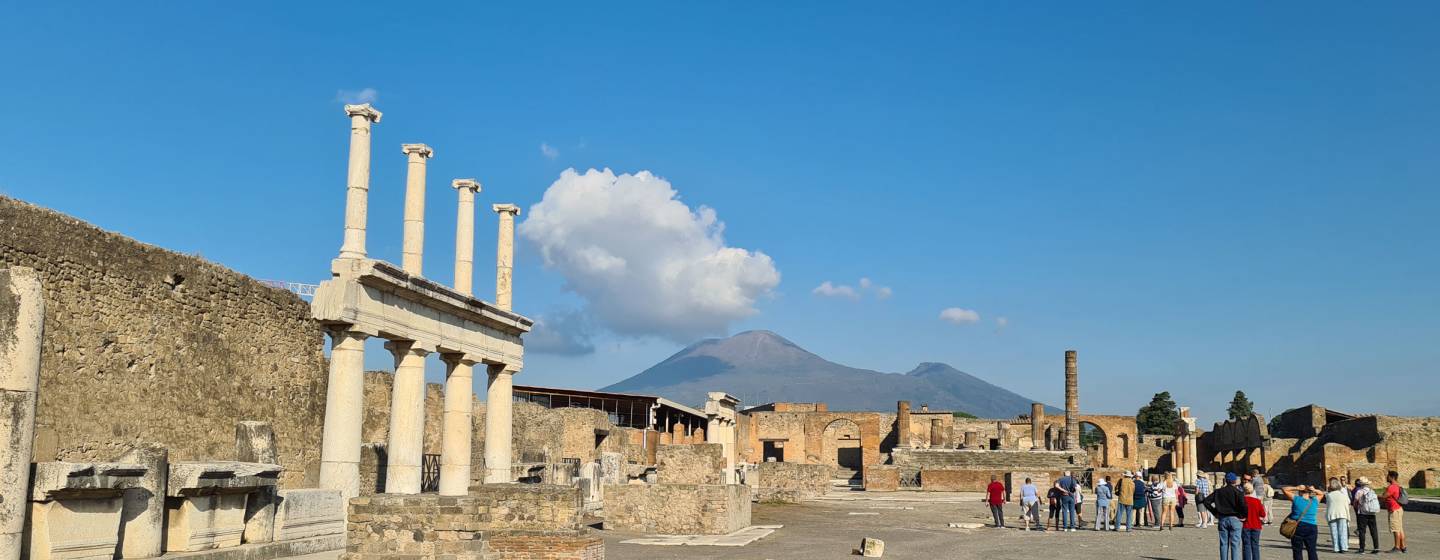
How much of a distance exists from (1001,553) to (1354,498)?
5417mm

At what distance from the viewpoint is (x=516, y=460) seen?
1160 inches

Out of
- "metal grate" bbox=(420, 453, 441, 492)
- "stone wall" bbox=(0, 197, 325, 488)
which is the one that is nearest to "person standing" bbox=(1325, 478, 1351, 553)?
"metal grate" bbox=(420, 453, 441, 492)

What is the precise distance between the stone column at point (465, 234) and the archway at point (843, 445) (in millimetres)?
47537

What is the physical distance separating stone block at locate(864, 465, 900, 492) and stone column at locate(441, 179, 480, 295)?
25.0 meters

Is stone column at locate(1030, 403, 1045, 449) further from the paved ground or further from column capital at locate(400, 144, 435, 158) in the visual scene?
column capital at locate(400, 144, 435, 158)

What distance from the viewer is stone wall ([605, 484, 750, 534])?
61.1 feet

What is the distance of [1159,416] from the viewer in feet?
325

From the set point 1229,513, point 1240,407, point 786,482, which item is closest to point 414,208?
point 1229,513

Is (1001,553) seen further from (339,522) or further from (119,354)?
(119,354)

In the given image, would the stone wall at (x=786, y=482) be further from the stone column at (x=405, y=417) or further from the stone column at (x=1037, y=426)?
the stone column at (x=1037, y=426)

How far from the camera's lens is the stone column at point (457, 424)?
60.6ft

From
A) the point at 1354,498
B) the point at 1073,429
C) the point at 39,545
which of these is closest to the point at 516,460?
the point at 1354,498

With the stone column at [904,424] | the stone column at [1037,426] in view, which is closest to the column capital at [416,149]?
the stone column at [904,424]

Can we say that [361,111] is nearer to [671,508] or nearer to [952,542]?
[671,508]
